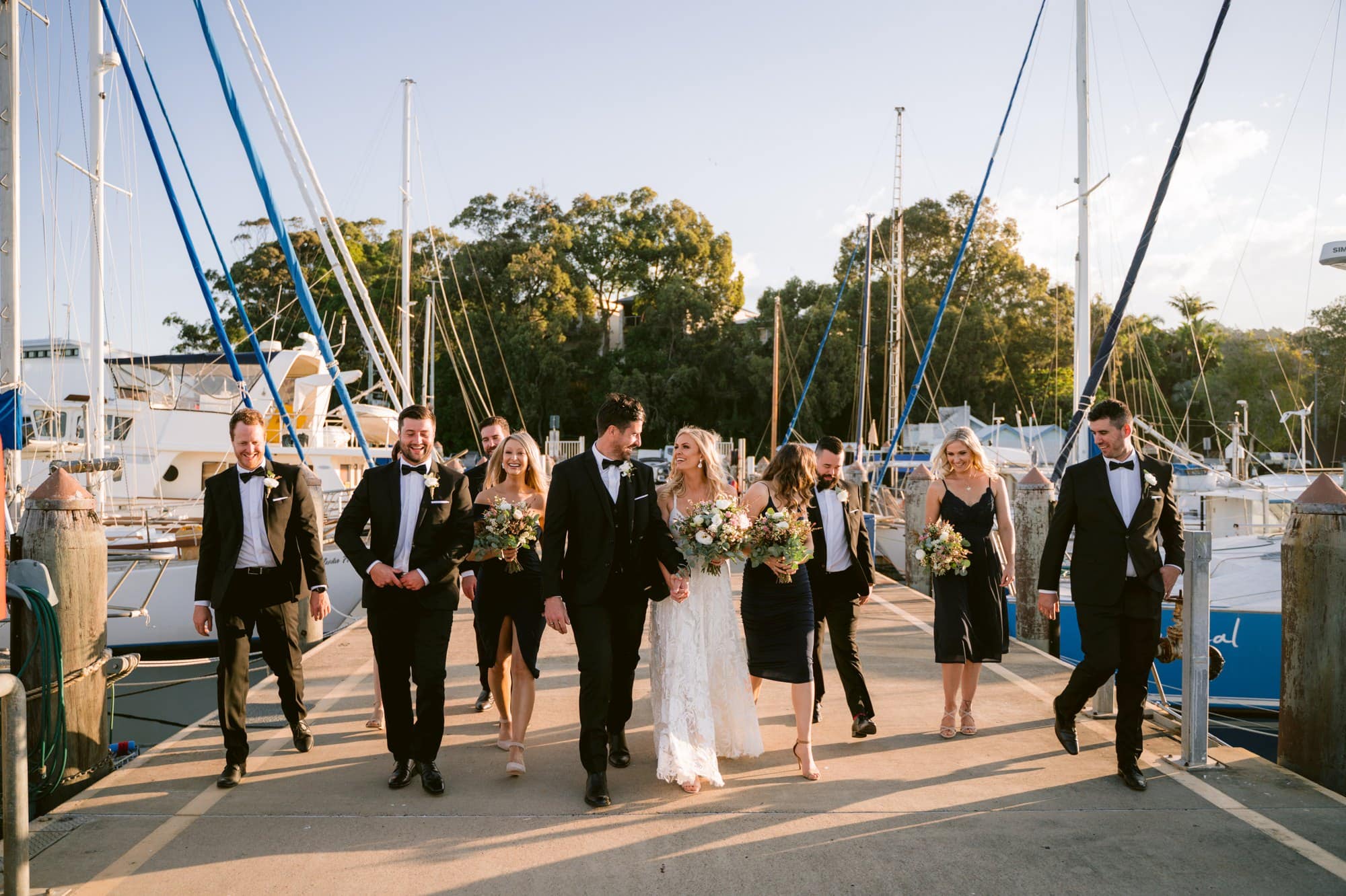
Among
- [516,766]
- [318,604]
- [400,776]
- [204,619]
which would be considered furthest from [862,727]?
[204,619]

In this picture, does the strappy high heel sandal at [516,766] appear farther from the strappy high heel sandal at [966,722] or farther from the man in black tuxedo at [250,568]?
the strappy high heel sandal at [966,722]

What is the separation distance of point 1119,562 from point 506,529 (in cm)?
356

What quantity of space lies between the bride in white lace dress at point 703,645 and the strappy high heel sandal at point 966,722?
60.9 inches

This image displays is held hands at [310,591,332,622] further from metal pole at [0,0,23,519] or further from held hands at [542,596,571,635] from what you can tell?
metal pole at [0,0,23,519]

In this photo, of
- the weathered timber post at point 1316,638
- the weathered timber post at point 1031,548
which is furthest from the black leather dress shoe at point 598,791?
the weathered timber post at point 1031,548

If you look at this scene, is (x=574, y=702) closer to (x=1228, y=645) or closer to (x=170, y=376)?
(x=1228, y=645)

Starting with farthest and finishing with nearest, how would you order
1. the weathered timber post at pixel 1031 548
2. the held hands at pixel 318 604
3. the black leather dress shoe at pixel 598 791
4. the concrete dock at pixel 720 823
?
the weathered timber post at pixel 1031 548 < the held hands at pixel 318 604 < the black leather dress shoe at pixel 598 791 < the concrete dock at pixel 720 823

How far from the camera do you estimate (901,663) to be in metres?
8.71

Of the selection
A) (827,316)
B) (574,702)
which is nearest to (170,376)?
(574,702)

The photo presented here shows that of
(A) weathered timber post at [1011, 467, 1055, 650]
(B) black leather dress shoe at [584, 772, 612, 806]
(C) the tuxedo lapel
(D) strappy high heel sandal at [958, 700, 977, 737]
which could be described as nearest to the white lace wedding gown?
(B) black leather dress shoe at [584, 772, 612, 806]

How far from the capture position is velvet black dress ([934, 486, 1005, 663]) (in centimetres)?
628

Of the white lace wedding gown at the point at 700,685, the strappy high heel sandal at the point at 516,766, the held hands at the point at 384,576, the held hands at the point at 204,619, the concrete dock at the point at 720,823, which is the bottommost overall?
the concrete dock at the point at 720,823

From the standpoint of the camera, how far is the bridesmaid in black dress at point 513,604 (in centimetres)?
575

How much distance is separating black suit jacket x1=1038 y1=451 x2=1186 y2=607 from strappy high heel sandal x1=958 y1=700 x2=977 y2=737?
1.16m
